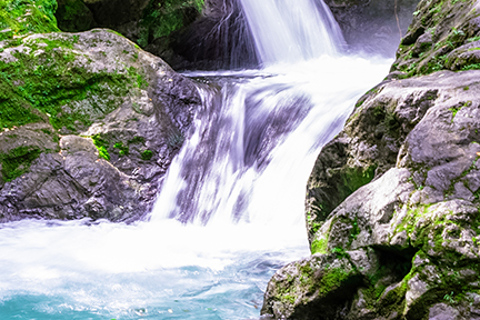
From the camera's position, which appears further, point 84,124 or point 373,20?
point 373,20

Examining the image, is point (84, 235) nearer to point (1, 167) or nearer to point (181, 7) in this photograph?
point (1, 167)

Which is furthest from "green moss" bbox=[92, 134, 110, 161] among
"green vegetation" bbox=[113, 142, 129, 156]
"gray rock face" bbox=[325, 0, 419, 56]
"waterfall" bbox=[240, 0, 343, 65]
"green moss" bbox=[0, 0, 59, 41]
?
"gray rock face" bbox=[325, 0, 419, 56]

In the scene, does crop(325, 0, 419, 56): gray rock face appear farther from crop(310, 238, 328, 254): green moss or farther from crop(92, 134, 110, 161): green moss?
crop(310, 238, 328, 254): green moss

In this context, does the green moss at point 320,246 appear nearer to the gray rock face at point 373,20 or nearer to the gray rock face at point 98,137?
the gray rock face at point 98,137

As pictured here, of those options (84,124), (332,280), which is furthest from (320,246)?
(84,124)

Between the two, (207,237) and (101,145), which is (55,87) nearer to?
(101,145)

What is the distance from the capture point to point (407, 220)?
8.02ft

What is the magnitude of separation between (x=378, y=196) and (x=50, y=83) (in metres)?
6.09

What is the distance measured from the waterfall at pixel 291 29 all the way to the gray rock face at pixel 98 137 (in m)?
6.36

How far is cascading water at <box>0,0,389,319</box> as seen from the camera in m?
3.79

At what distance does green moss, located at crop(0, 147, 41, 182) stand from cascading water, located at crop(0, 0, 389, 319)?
0.79 metres

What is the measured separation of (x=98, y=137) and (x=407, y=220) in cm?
568

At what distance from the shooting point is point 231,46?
1342 centimetres

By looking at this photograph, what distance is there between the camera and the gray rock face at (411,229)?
7.00ft
